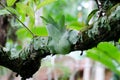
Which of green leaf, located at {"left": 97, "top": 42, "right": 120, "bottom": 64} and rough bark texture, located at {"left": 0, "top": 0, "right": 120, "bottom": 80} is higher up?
rough bark texture, located at {"left": 0, "top": 0, "right": 120, "bottom": 80}

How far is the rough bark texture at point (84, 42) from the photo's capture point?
0.54m

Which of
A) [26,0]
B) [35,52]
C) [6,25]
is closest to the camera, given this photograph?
[35,52]

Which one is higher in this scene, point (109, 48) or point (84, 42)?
point (84, 42)

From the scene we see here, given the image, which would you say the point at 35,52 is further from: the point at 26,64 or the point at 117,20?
the point at 117,20

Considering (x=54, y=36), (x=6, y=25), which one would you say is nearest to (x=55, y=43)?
(x=54, y=36)

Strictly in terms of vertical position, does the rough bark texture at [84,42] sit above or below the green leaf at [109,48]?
above

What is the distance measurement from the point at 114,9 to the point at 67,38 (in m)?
0.11

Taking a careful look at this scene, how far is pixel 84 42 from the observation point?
1.88ft

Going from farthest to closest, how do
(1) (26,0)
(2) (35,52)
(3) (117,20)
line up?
(1) (26,0) < (2) (35,52) < (3) (117,20)

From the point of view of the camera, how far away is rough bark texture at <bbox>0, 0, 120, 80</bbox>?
1.77 ft

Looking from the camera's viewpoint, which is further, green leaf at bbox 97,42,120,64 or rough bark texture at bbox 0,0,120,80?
green leaf at bbox 97,42,120,64

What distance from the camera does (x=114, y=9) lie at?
1.83 feet

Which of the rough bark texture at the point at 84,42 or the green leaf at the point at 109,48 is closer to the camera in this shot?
the rough bark texture at the point at 84,42

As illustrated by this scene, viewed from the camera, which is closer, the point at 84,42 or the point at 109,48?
the point at 84,42
